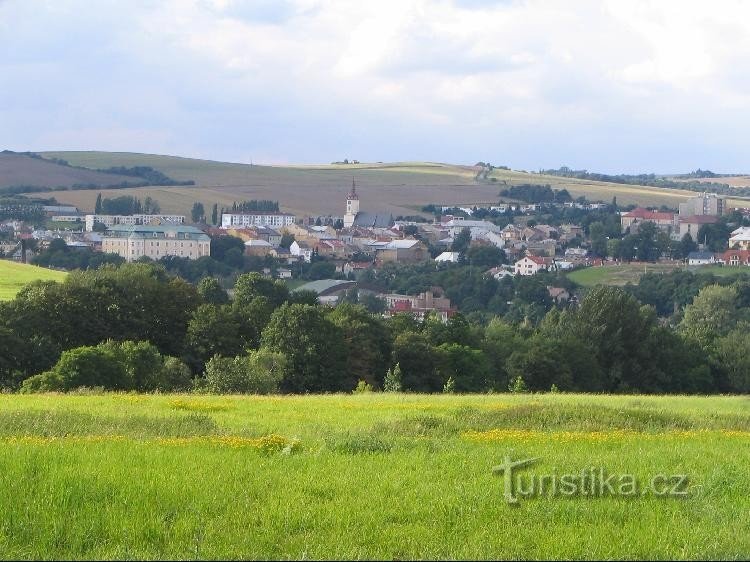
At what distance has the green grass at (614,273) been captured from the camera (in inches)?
5920

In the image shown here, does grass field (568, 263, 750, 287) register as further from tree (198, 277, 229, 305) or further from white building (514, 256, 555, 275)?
tree (198, 277, 229, 305)

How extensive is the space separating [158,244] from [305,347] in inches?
5567

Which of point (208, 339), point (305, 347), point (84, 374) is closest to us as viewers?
point (84, 374)

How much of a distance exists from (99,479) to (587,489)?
18.0ft

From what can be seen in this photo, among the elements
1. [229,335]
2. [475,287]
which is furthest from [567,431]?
[475,287]

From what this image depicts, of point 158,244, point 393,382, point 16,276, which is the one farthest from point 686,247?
point 393,382

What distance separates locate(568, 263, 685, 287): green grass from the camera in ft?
493

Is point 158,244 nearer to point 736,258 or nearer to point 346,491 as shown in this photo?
point 736,258

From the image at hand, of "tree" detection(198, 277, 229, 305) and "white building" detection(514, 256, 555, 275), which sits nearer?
"tree" detection(198, 277, 229, 305)

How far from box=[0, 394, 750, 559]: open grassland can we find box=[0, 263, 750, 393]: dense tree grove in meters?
19.2

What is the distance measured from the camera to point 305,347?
5100cm

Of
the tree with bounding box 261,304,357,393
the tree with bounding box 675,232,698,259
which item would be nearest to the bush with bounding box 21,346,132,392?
the tree with bounding box 261,304,357,393

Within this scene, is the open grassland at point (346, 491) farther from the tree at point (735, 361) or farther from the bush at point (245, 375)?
the tree at point (735, 361)

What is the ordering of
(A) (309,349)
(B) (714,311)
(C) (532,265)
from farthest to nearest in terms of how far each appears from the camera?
(C) (532,265) → (B) (714,311) → (A) (309,349)
